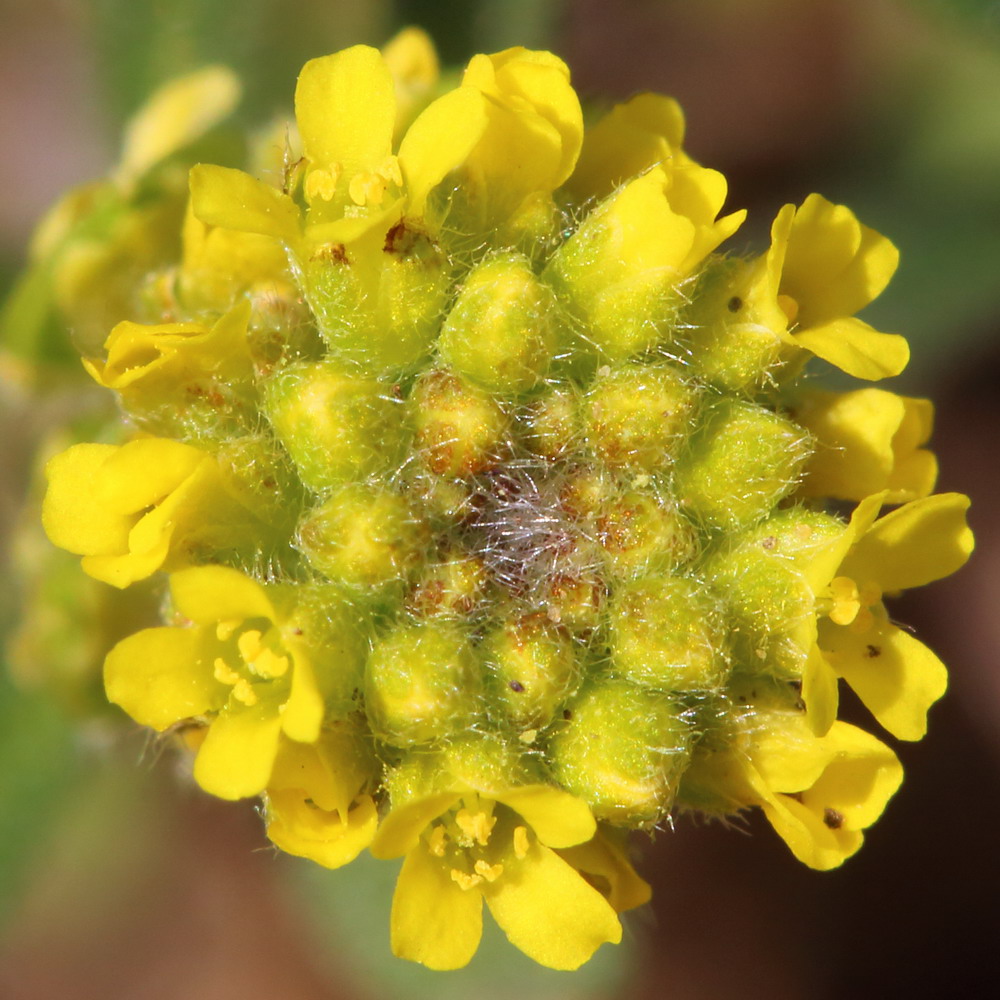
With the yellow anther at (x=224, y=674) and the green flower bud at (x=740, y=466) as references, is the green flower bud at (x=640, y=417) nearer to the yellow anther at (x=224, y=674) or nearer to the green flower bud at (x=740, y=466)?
the green flower bud at (x=740, y=466)

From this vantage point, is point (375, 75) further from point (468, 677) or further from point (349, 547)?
point (468, 677)

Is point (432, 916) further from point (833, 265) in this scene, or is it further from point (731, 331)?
point (833, 265)

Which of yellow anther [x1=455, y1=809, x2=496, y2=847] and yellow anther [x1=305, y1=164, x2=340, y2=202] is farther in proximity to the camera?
yellow anther [x1=305, y1=164, x2=340, y2=202]

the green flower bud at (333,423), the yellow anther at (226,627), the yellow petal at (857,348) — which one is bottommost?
the yellow anther at (226,627)

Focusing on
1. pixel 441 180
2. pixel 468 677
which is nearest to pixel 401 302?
pixel 441 180

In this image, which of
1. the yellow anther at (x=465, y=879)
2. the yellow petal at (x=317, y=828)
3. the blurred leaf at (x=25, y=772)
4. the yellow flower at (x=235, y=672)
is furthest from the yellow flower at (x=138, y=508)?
the blurred leaf at (x=25, y=772)

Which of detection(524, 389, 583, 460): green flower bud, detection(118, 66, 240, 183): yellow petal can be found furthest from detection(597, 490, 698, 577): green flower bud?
detection(118, 66, 240, 183): yellow petal

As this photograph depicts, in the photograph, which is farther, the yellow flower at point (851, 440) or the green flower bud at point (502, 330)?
the yellow flower at point (851, 440)

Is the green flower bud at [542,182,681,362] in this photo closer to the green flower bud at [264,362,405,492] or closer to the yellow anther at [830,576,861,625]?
the green flower bud at [264,362,405,492]
